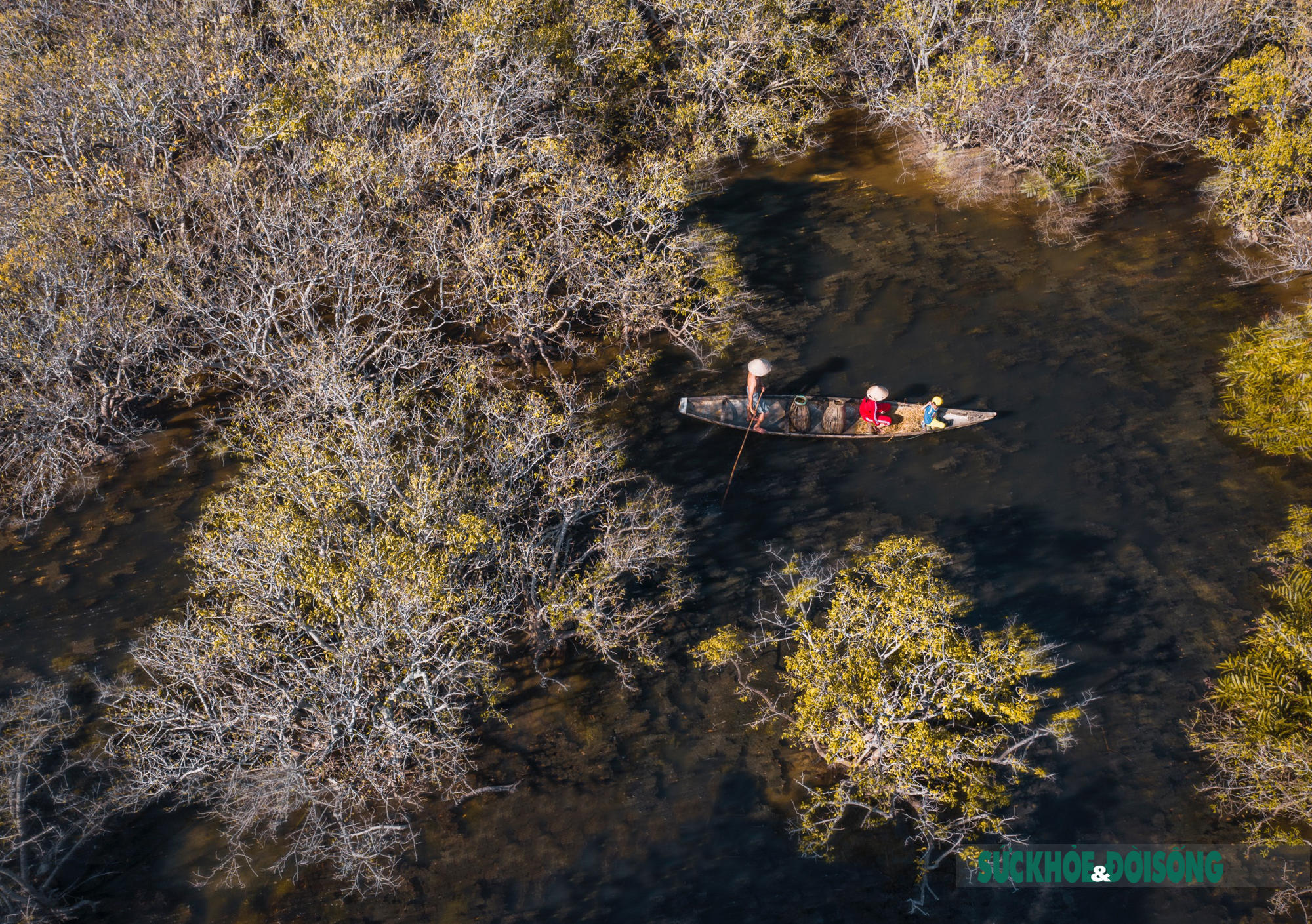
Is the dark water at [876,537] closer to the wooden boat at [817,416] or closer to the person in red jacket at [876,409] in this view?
the wooden boat at [817,416]

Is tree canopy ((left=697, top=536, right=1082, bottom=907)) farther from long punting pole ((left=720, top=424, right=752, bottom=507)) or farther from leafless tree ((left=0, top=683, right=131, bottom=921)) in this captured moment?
leafless tree ((left=0, top=683, right=131, bottom=921))

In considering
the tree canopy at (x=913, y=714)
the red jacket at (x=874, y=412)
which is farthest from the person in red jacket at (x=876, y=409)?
the tree canopy at (x=913, y=714)

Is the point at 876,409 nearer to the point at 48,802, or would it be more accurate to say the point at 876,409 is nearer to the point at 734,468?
the point at 734,468

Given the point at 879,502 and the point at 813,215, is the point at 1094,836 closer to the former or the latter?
the point at 879,502

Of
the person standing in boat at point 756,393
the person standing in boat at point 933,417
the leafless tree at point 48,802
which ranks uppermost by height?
the person standing in boat at point 756,393

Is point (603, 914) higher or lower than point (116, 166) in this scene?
lower

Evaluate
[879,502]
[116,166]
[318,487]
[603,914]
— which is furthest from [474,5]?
[603,914]
